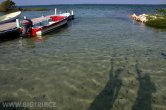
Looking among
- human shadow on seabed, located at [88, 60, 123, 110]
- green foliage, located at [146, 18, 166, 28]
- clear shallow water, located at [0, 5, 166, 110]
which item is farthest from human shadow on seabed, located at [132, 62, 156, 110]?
green foliage, located at [146, 18, 166, 28]

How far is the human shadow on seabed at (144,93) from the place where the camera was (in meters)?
8.05

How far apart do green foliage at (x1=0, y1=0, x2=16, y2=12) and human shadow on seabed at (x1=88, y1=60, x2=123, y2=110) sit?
3340 inches

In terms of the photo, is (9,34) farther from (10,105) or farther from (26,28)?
(10,105)

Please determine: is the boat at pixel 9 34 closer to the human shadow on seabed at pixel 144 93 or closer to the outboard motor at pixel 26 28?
the outboard motor at pixel 26 28

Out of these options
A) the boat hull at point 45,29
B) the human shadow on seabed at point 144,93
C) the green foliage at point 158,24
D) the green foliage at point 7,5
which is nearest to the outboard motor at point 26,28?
the boat hull at point 45,29

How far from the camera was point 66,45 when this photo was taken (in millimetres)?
18516

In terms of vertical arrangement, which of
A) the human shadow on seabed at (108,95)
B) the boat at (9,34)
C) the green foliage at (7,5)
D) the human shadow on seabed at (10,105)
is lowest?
the human shadow on seabed at (10,105)

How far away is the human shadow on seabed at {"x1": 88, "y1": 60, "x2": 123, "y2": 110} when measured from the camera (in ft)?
26.3

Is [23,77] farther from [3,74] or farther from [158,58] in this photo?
[158,58]

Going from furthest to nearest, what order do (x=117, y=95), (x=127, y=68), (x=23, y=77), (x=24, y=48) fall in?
(x=24, y=48) < (x=127, y=68) < (x=23, y=77) < (x=117, y=95)

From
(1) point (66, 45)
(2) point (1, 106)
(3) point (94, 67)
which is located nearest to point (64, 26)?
(1) point (66, 45)

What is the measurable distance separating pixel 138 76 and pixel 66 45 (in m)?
8.97

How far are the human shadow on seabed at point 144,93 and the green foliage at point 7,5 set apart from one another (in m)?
85.2

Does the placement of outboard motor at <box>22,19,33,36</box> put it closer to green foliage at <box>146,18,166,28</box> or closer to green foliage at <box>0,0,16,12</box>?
green foliage at <box>146,18,166,28</box>
